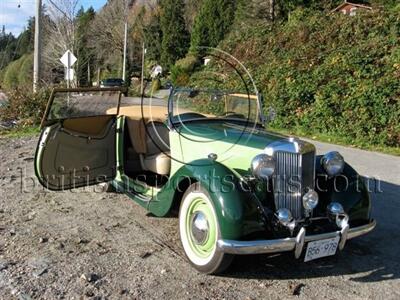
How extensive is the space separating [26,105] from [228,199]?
484 inches

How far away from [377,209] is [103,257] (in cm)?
356

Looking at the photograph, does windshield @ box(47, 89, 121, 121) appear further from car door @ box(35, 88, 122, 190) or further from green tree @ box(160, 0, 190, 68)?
green tree @ box(160, 0, 190, 68)

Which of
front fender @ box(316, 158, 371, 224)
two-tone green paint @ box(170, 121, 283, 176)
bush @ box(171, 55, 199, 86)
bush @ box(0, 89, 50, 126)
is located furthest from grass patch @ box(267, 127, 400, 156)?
bush @ box(0, 89, 50, 126)

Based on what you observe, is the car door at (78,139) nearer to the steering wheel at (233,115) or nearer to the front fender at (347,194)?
the steering wheel at (233,115)

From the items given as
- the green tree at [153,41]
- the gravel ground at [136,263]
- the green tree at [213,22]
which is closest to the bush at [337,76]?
the gravel ground at [136,263]

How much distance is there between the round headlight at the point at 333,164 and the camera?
4191 mm

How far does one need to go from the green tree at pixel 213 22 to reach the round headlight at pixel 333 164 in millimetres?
31189

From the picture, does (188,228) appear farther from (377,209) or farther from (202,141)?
(377,209)

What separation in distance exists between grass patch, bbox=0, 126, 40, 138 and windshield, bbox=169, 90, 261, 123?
8029 mm

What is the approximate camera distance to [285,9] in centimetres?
2766

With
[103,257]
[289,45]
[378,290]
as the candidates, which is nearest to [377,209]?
[378,290]

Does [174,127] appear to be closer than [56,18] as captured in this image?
Yes

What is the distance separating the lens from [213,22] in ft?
117

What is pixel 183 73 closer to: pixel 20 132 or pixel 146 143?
pixel 20 132
